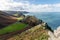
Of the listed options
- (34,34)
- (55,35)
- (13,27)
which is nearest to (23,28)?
(13,27)

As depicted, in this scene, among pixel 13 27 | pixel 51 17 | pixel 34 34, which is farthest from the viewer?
pixel 51 17

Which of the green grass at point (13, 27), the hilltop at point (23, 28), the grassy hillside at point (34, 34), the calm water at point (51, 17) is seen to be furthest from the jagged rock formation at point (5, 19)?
the calm water at point (51, 17)

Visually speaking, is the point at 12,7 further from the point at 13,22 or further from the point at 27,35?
the point at 27,35

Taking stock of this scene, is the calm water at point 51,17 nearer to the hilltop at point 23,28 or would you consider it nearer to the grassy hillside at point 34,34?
the hilltop at point 23,28

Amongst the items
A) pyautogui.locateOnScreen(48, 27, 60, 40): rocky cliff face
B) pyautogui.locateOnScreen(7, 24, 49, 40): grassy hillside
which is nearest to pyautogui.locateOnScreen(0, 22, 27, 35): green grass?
pyautogui.locateOnScreen(7, 24, 49, 40): grassy hillside

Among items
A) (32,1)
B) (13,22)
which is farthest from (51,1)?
(13,22)

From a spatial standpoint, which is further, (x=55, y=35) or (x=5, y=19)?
(x=55, y=35)

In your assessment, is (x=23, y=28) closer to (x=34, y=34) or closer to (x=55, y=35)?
(x=34, y=34)
